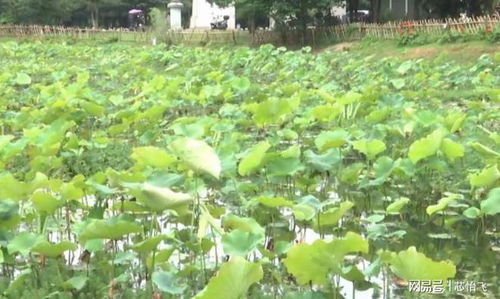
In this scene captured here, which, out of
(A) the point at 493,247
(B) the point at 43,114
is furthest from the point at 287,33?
(A) the point at 493,247

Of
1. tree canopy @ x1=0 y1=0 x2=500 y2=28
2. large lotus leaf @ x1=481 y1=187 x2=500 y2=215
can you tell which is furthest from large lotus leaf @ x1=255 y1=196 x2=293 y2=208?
tree canopy @ x1=0 y1=0 x2=500 y2=28

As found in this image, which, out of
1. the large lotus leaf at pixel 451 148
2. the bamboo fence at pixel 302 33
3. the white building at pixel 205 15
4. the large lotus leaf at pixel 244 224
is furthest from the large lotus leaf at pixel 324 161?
the white building at pixel 205 15

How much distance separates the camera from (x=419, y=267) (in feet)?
6.57

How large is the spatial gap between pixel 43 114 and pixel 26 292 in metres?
3.16

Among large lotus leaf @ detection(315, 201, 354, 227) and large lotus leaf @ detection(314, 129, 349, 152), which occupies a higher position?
large lotus leaf @ detection(314, 129, 349, 152)

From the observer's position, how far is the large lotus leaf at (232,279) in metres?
1.85

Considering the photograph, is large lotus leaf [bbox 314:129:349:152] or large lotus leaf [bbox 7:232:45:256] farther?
large lotus leaf [bbox 314:129:349:152]

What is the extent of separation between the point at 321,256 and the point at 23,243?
3.51 feet

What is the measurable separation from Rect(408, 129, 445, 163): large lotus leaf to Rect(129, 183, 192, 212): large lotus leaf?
4.97 ft

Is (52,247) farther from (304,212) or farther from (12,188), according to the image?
(304,212)

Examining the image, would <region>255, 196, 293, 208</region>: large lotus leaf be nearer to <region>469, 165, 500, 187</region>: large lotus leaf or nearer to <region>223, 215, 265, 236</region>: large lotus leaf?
<region>223, 215, 265, 236</region>: large lotus leaf

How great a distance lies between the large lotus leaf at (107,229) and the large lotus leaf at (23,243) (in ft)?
0.64

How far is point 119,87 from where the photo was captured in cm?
1005

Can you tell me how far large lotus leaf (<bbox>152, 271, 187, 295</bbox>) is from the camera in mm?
2274
